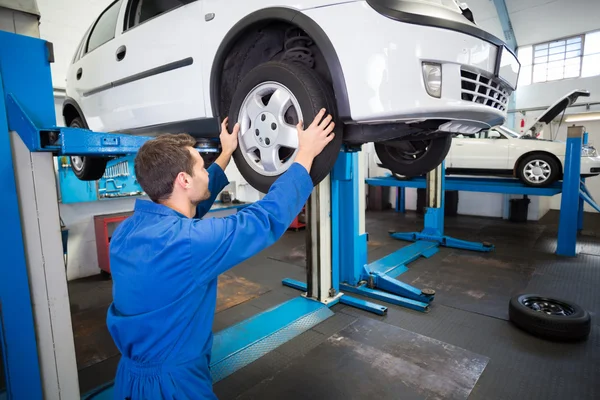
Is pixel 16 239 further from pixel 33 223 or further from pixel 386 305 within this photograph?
pixel 386 305

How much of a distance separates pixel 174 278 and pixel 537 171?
6.21 meters

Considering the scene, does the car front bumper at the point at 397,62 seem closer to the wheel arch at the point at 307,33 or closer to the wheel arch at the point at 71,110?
the wheel arch at the point at 307,33

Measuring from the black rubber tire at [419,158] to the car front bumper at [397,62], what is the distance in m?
0.99

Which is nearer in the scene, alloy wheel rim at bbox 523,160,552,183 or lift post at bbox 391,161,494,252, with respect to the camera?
lift post at bbox 391,161,494,252

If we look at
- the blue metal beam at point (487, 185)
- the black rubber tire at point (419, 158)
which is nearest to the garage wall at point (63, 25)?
the black rubber tire at point (419, 158)

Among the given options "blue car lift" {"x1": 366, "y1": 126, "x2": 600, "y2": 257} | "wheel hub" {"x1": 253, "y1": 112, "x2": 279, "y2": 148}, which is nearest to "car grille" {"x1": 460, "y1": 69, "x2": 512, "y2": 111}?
"wheel hub" {"x1": 253, "y1": 112, "x2": 279, "y2": 148}

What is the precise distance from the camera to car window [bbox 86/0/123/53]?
260 centimetres

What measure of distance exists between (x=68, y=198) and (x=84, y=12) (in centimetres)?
244

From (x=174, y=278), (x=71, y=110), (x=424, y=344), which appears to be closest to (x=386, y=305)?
(x=424, y=344)

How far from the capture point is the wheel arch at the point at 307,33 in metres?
1.42

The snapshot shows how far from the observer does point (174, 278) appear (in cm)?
109

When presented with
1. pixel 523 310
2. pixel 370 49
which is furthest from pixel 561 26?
pixel 370 49

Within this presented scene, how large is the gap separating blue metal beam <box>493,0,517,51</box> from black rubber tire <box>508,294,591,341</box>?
8248 mm

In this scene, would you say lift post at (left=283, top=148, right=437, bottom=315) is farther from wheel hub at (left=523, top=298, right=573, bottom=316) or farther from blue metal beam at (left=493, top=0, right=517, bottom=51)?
blue metal beam at (left=493, top=0, right=517, bottom=51)
